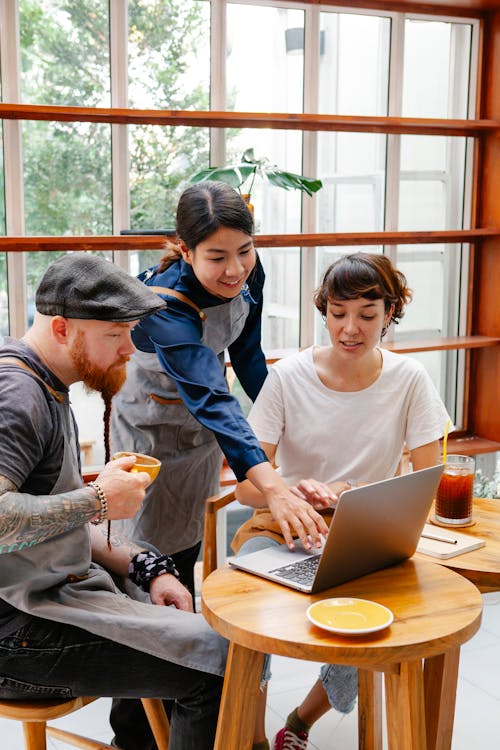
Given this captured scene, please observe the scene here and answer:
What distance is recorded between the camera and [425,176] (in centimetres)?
429

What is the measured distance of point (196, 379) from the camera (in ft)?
6.76

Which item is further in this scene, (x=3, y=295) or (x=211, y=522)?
(x=3, y=295)

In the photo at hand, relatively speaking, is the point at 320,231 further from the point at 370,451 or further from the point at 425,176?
the point at 370,451

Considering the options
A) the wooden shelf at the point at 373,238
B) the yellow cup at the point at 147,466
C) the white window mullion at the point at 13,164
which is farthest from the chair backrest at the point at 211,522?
the wooden shelf at the point at 373,238

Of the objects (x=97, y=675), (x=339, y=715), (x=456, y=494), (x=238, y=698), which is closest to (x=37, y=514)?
(x=97, y=675)

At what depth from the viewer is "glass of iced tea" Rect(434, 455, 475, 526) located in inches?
78.0

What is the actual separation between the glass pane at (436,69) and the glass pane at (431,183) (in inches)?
5.6

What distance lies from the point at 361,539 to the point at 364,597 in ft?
0.36

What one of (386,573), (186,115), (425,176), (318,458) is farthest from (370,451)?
(425,176)

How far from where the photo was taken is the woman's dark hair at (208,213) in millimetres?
2074

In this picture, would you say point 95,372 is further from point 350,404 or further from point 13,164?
point 13,164

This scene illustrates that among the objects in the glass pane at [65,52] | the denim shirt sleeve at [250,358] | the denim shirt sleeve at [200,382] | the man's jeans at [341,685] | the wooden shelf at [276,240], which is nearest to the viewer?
the denim shirt sleeve at [200,382]

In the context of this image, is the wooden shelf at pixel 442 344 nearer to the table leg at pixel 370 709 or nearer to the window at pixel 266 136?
the window at pixel 266 136

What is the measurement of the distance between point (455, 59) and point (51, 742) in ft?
11.3
